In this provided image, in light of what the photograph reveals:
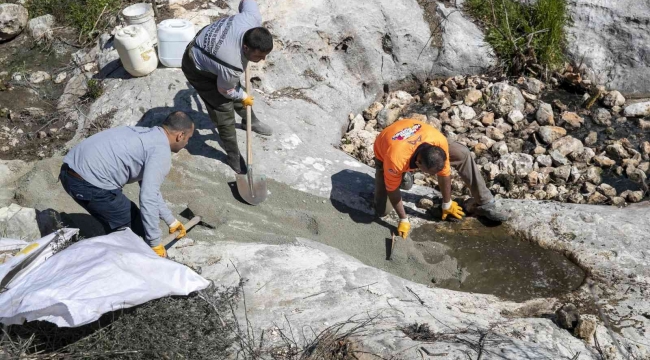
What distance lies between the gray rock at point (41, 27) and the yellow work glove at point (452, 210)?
15.0ft

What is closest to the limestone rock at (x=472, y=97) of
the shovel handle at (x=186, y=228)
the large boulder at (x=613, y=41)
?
the large boulder at (x=613, y=41)

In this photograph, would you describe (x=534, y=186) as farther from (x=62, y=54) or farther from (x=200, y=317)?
(x=62, y=54)

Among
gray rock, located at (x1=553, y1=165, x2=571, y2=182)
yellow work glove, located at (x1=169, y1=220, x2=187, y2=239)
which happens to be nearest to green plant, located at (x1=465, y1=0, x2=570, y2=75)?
gray rock, located at (x1=553, y1=165, x2=571, y2=182)

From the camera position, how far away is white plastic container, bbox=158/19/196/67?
18.7 ft

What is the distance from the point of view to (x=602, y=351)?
382 centimetres

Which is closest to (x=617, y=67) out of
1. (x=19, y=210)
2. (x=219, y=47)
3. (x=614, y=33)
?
(x=614, y=33)

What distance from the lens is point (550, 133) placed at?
6227mm

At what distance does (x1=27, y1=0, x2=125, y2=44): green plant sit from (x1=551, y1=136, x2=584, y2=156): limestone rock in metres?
4.67

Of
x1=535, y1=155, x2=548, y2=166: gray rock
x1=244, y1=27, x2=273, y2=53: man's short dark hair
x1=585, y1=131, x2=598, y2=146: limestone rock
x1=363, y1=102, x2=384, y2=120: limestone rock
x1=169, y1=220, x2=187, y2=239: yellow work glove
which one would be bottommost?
x1=363, y1=102, x2=384, y2=120: limestone rock

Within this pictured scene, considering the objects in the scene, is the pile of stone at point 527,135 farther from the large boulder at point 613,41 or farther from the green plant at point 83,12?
the green plant at point 83,12

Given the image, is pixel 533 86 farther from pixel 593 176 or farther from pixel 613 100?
pixel 593 176

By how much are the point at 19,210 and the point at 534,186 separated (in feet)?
14.1

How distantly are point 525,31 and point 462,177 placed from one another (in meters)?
2.84

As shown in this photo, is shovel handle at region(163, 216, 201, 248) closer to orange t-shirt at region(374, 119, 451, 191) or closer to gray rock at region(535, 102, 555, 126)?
orange t-shirt at region(374, 119, 451, 191)
